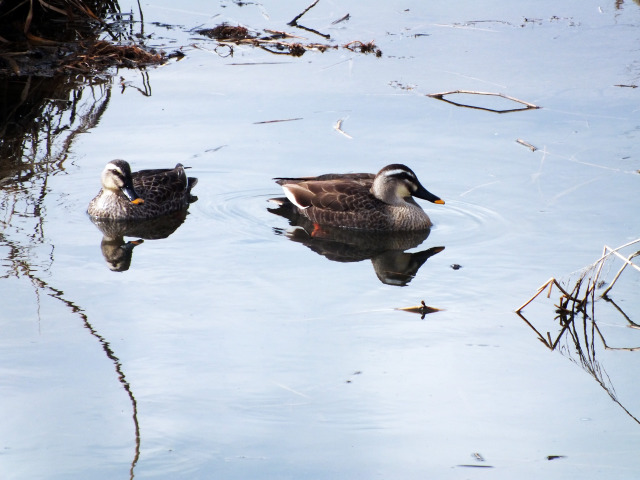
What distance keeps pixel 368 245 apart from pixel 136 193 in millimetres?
2355

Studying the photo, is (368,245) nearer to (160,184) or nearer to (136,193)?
(160,184)

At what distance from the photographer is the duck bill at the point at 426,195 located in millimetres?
10492

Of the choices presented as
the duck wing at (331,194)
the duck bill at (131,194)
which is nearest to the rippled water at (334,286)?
the duck wing at (331,194)

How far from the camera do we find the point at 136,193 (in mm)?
10594

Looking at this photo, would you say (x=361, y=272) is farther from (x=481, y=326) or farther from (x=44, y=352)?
(x=44, y=352)

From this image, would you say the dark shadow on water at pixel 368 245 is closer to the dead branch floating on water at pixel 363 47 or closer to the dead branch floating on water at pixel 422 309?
the dead branch floating on water at pixel 422 309

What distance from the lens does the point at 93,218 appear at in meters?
10.6

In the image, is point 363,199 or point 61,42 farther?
point 61,42

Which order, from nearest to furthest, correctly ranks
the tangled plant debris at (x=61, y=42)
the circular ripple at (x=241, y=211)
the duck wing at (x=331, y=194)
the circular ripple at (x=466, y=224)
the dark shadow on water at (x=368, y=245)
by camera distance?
the dark shadow on water at (x=368, y=245), the circular ripple at (x=466, y=224), the circular ripple at (x=241, y=211), the duck wing at (x=331, y=194), the tangled plant debris at (x=61, y=42)

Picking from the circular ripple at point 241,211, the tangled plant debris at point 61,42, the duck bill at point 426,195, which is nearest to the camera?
the circular ripple at point 241,211

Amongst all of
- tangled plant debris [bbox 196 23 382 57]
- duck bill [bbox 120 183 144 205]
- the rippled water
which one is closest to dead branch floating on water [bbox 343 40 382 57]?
tangled plant debris [bbox 196 23 382 57]

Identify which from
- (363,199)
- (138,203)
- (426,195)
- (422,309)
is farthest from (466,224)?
(138,203)

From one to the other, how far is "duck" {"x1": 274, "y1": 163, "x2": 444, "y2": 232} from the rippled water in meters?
0.27

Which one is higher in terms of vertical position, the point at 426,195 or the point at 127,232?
the point at 426,195
